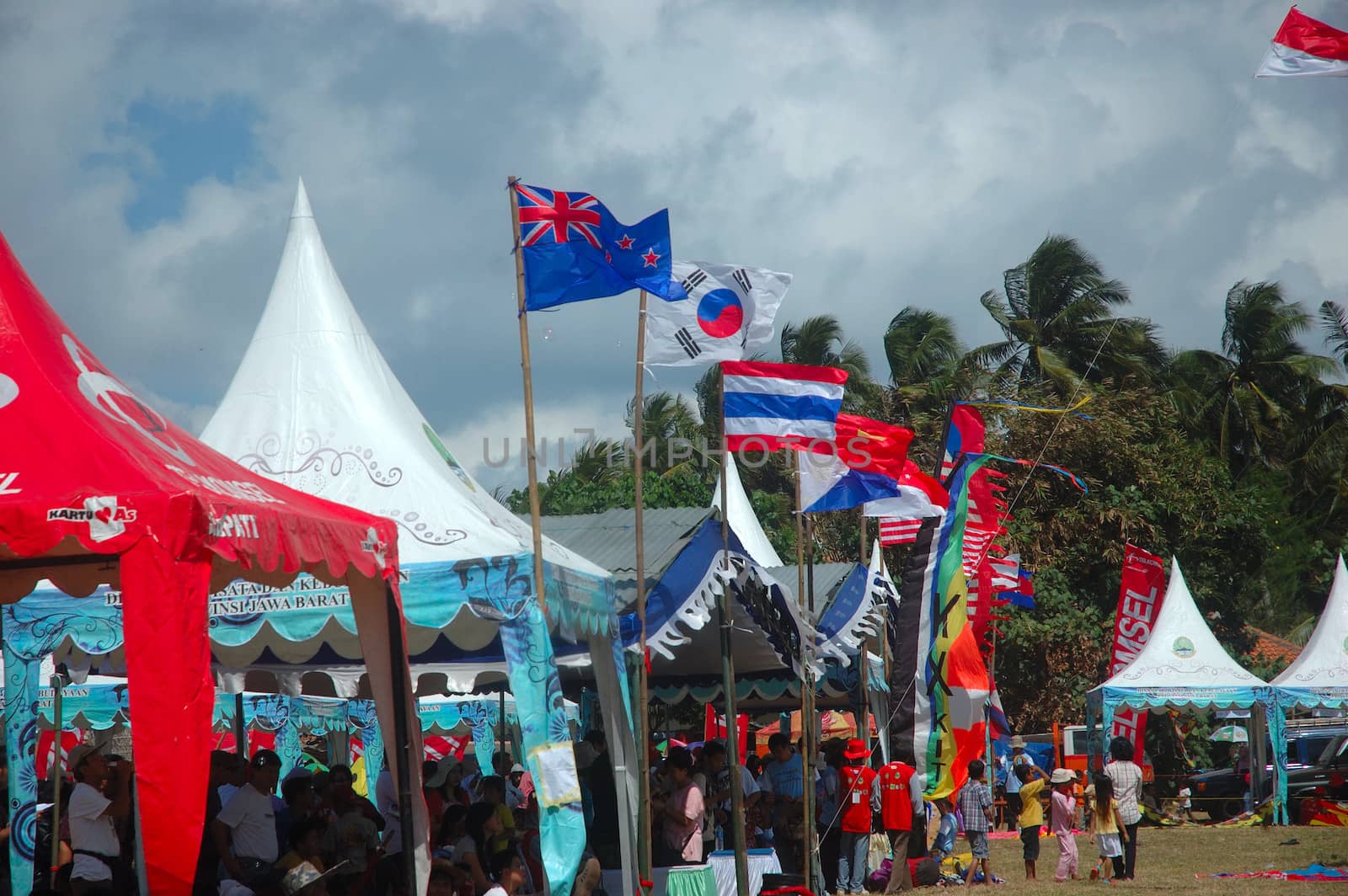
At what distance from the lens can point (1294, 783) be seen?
25562 millimetres

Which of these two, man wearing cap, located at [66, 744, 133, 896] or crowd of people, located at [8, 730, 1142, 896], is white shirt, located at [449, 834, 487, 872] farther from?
man wearing cap, located at [66, 744, 133, 896]

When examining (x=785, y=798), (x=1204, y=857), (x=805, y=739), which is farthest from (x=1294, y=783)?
(x=805, y=739)

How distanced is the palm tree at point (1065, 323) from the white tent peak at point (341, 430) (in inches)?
1164

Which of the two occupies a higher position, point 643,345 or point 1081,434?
point 1081,434

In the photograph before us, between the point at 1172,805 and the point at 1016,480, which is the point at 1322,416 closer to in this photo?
the point at 1016,480

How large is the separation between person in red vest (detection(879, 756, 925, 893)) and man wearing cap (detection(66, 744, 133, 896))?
27.7 feet

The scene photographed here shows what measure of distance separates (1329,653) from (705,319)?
59.9ft

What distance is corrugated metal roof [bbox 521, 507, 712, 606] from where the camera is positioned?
619 inches

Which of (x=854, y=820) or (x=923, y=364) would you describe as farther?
(x=923, y=364)

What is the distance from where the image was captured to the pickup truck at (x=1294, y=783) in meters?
25.1

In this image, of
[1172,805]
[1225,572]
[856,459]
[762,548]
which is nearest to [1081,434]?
[1225,572]

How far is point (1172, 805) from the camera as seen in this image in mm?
26297

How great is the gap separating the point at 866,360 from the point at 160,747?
4043 centimetres

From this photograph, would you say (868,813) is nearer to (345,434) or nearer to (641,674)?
(641,674)
